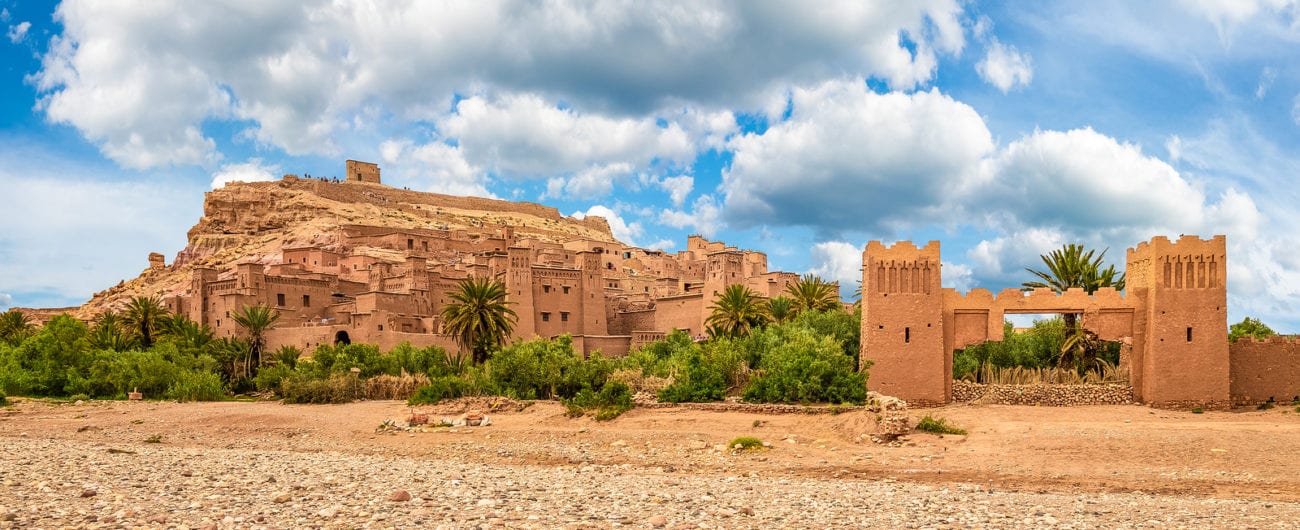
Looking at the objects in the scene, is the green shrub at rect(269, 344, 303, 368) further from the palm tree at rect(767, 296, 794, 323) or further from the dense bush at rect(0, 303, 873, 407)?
the palm tree at rect(767, 296, 794, 323)

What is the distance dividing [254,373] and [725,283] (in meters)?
23.7

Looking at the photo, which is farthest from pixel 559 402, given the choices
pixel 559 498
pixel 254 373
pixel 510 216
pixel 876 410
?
pixel 510 216

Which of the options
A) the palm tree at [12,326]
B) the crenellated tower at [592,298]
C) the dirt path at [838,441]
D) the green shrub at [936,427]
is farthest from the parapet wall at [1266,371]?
the palm tree at [12,326]

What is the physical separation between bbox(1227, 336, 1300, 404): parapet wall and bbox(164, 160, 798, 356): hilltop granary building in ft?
84.3

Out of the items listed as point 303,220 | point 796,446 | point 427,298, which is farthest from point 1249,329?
point 303,220

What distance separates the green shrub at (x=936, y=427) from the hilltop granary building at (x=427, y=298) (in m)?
21.5

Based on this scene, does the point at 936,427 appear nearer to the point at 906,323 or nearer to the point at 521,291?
the point at 906,323

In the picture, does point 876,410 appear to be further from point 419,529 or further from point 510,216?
point 510,216

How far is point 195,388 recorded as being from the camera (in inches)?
1490

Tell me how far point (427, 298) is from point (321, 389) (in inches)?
656

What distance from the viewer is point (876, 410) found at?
23.0 metres

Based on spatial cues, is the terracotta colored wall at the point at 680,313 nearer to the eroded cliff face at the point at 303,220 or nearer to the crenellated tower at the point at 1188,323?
the eroded cliff face at the point at 303,220

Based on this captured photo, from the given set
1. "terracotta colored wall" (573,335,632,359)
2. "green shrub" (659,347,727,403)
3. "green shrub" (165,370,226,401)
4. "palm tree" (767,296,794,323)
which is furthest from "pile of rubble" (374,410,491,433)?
"terracotta colored wall" (573,335,632,359)

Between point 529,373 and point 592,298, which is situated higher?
point 592,298
